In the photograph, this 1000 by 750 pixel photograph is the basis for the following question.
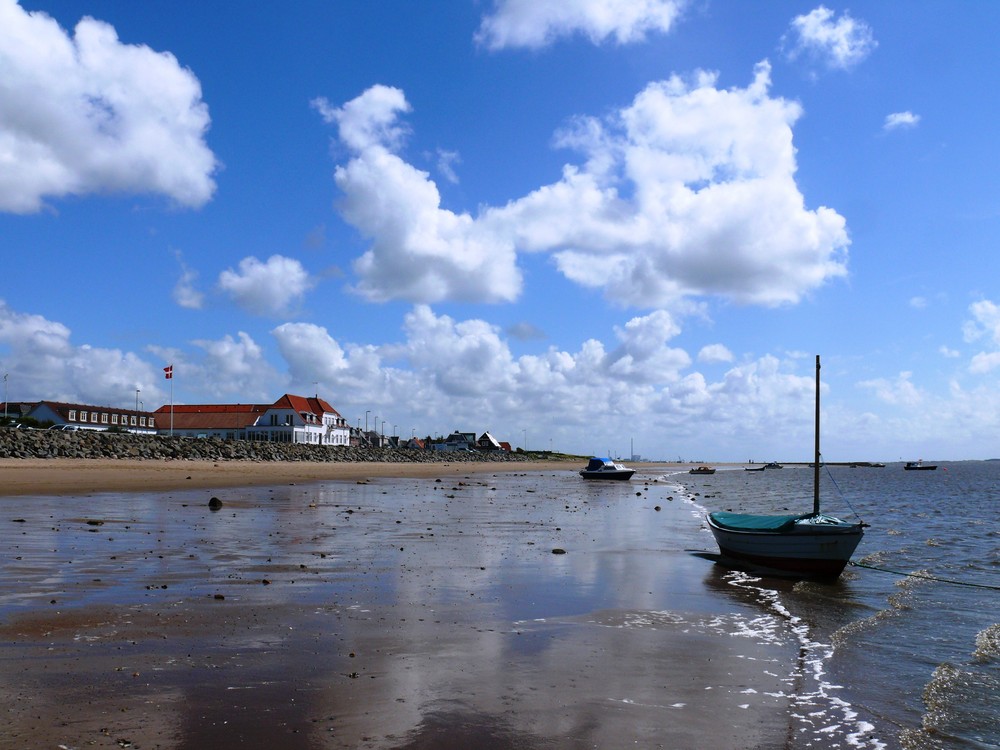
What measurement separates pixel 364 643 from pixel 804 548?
13.2 metres

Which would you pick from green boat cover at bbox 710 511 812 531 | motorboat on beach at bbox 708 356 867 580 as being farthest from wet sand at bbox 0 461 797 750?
green boat cover at bbox 710 511 812 531

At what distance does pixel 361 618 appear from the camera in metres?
11.7

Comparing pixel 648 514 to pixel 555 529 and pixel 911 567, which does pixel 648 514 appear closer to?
pixel 555 529

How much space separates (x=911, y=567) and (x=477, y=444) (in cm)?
16707

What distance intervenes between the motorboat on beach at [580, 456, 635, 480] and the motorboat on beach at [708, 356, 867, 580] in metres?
54.1

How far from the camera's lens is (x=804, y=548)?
752 inches

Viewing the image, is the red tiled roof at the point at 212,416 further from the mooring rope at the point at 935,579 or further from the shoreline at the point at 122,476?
the mooring rope at the point at 935,579

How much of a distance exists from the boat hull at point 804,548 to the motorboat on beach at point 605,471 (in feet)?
180

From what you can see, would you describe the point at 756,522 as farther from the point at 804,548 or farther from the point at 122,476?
the point at 122,476

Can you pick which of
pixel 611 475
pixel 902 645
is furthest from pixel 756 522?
pixel 611 475

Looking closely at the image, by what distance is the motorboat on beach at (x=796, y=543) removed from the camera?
18.7 metres

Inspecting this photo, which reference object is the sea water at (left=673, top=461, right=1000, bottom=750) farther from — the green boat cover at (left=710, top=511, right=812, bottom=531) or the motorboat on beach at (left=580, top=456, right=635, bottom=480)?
the motorboat on beach at (left=580, top=456, right=635, bottom=480)

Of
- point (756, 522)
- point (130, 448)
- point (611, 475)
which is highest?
point (130, 448)

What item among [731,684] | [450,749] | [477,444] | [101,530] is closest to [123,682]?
[450,749]
